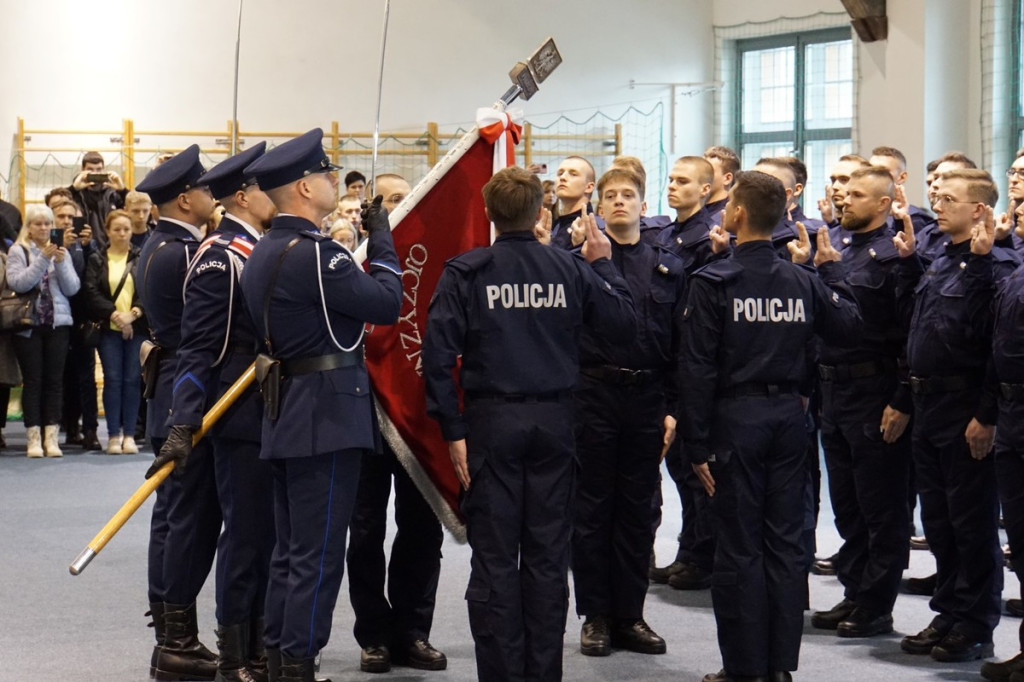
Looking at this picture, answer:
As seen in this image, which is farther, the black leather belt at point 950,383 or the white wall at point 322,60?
the white wall at point 322,60

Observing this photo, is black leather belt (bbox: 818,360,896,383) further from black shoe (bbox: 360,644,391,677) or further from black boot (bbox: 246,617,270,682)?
black boot (bbox: 246,617,270,682)

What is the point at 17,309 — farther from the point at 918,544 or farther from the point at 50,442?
the point at 918,544

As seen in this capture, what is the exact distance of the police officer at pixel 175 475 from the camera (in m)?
3.75

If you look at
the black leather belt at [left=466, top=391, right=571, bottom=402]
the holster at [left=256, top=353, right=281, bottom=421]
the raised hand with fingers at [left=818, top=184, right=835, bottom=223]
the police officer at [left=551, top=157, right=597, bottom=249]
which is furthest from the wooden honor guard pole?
the raised hand with fingers at [left=818, top=184, right=835, bottom=223]

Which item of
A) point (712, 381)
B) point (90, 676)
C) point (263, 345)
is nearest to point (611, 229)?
point (712, 381)

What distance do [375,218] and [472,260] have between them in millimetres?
276

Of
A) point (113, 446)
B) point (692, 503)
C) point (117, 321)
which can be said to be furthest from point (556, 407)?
point (113, 446)

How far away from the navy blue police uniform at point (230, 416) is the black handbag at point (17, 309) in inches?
183

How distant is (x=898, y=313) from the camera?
14.2 feet

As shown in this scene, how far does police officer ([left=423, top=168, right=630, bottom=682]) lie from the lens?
3387mm

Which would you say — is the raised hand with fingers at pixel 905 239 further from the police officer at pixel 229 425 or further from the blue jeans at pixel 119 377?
the blue jeans at pixel 119 377

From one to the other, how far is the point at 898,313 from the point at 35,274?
5.39 m

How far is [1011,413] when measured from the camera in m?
3.77

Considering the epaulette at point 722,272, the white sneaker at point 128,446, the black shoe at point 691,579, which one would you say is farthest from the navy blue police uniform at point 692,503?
the white sneaker at point 128,446
